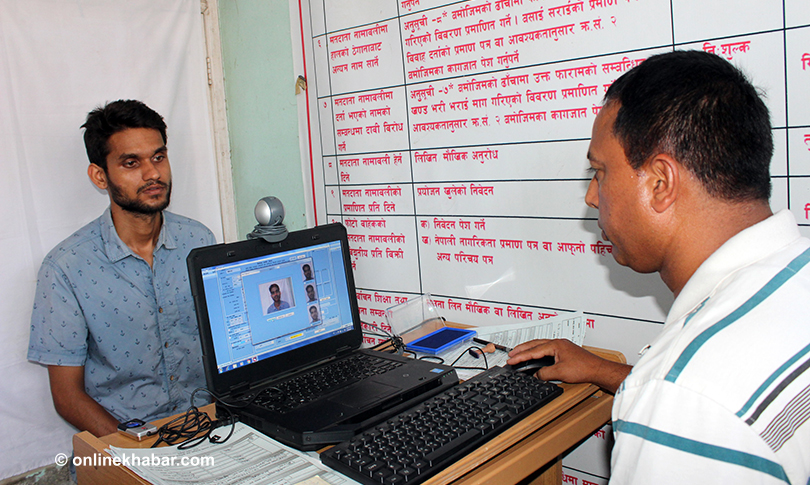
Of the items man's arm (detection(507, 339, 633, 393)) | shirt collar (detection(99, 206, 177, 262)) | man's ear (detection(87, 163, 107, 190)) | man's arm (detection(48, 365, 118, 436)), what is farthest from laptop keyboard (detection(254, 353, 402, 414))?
man's ear (detection(87, 163, 107, 190))

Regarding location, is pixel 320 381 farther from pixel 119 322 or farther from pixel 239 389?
pixel 119 322

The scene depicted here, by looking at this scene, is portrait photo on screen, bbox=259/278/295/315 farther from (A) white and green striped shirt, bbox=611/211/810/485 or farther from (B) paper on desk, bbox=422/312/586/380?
(A) white and green striped shirt, bbox=611/211/810/485

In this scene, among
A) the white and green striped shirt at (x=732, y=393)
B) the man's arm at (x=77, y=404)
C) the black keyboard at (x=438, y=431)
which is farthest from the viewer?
the man's arm at (x=77, y=404)

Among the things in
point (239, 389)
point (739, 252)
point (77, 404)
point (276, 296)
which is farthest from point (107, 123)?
point (739, 252)

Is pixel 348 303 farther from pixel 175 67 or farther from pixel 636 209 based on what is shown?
pixel 175 67

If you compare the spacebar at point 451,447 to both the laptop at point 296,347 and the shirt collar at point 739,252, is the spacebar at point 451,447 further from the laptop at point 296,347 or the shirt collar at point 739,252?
the shirt collar at point 739,252

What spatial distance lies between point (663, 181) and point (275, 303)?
841 mm

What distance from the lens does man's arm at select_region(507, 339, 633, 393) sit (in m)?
1.20

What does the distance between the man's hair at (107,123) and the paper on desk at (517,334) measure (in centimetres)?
125

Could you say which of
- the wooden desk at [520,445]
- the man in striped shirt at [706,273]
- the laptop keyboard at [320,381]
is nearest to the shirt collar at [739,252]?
the man in striped shirt at [706,273]

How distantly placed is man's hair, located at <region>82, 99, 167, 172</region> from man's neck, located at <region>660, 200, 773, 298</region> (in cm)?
168

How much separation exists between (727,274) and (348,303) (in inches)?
34.9

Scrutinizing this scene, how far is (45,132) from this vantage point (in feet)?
6.09

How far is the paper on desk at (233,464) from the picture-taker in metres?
0.92
